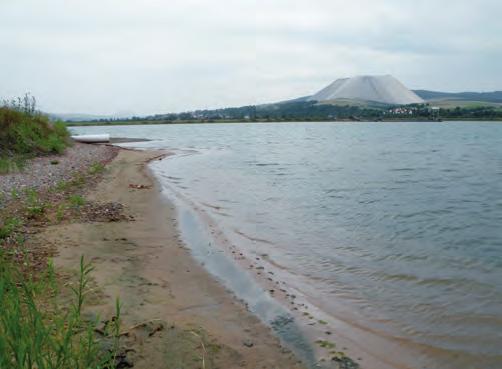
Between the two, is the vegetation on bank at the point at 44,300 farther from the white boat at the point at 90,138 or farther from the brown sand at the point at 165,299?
the white boat at the point at 90,138

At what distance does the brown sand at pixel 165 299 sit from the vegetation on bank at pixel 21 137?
308 inches

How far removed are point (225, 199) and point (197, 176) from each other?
295 inches

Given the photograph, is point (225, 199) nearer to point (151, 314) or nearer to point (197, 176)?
point (197, 176)

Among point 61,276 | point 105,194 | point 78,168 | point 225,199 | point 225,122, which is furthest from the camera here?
point 225,122

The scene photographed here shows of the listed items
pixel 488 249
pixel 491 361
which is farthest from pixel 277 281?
pixel 488 249

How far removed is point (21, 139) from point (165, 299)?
16.8 m

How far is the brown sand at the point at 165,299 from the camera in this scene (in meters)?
4.53

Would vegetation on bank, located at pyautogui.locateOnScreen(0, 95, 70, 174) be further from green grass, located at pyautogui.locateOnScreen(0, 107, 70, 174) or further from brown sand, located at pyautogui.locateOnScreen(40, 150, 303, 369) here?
brown sand, located at pyautogui.locateOnScreen(40, 150, 303, 369)

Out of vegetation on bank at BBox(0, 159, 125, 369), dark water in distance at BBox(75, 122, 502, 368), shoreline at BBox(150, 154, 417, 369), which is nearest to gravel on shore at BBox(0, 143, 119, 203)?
vegetation on bank at BBox(0, 159, 125, 369)

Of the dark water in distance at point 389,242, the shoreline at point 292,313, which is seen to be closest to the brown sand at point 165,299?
the shoreline at point 292,313

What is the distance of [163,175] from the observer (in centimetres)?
2317

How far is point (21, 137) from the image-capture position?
763 inches

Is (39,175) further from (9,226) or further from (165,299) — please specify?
(165,299)

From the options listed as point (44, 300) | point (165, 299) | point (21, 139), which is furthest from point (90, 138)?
point (44, 300)
